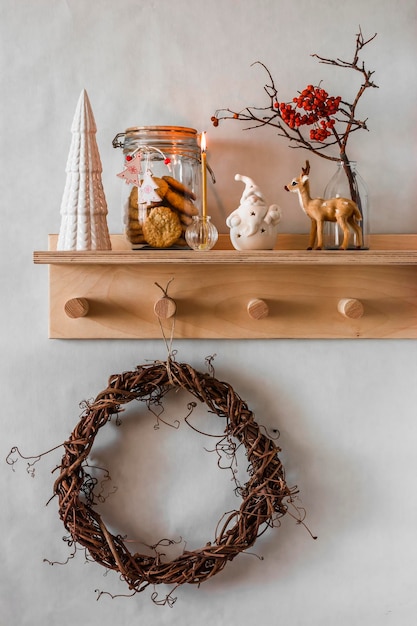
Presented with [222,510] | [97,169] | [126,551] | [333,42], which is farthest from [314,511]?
[333,42]

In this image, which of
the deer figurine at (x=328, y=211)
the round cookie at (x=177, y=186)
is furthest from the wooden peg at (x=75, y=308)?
the deer figurine at (x=328, y=211)

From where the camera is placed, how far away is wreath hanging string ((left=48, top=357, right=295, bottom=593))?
3.71 feet

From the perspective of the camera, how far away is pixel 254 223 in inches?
42.8

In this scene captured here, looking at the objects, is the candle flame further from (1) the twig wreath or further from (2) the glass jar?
(1) the twig wreath

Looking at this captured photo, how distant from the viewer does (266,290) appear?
1190 millimetres

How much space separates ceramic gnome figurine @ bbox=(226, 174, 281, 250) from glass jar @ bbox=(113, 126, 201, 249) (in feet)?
0.23

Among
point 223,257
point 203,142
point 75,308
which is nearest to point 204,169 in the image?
point 203,142

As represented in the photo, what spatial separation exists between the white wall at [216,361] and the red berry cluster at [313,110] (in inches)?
3.7

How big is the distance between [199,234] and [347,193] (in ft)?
0.83

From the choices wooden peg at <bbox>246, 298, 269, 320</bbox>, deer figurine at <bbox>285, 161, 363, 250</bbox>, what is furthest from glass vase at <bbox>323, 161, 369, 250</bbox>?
wooden peg at <bbox>246, 298, 269, 320</bbox>

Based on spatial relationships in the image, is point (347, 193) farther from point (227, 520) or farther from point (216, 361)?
point (227, 520)

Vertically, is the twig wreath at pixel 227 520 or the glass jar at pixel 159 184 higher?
the glass jar at pixel 159 184

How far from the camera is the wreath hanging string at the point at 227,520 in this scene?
113cm

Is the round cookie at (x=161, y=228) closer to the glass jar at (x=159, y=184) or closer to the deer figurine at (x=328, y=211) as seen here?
the glass jar at (x=159, y=184)
